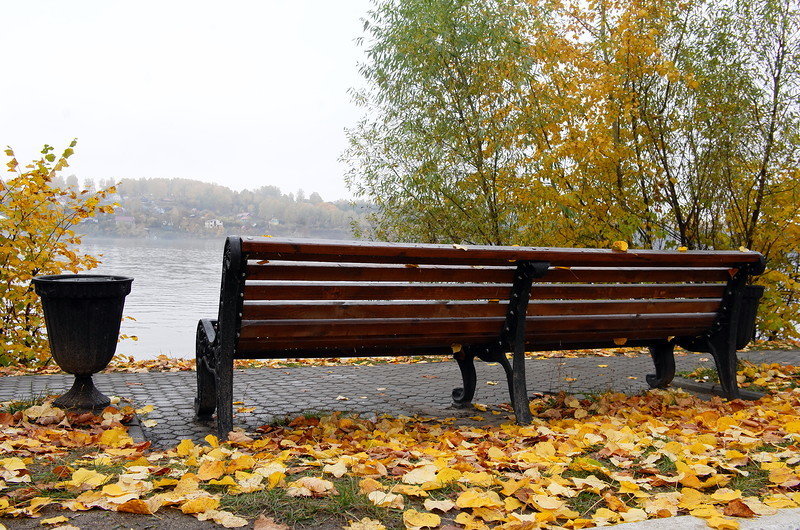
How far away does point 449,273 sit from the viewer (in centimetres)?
393

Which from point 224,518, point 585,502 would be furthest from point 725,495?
point 224,518

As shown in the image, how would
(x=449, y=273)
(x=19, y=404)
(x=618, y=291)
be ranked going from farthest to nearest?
(x=618, y=291) → (x=19, y=404) → (x=449, y=273)

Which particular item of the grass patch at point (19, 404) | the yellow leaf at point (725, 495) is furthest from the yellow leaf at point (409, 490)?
the grass patch at point (19, 404)

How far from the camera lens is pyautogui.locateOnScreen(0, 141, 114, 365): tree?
266 inches

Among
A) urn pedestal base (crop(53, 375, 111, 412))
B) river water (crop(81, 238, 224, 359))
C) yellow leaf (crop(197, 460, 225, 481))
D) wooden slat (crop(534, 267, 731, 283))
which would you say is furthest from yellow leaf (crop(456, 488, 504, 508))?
river water (crop(81, 238, 224, 359))

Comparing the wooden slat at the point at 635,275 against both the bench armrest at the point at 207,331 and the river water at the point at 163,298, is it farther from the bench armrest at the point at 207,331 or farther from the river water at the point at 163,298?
the river water at the point at 163,298

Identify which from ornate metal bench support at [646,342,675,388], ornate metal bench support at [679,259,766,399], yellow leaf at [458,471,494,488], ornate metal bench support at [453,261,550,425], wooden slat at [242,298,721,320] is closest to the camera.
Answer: yellow leaf at [458,471,494,488]

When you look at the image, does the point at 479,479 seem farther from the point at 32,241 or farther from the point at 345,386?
the point at 32,241

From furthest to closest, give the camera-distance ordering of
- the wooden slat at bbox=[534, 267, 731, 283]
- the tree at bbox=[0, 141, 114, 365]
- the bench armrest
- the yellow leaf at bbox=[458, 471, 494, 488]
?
the tree at bbox=[0, 141, 114, 365]
the wooden slat at bbox=[534, 267, 731, 283]
the bench armrest
the yellow leaf at bbox=[458, 471, 494, 488]

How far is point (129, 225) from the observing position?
10.6 metres

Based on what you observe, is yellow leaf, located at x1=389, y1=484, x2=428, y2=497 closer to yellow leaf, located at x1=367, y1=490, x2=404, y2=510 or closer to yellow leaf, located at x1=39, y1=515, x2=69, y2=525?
yellow leaf, located at x1=367, y1=490, x2=404, y2=510

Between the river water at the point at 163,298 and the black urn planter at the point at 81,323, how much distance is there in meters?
3.29

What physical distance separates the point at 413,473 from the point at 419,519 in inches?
18.2

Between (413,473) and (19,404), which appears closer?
(413,473)
